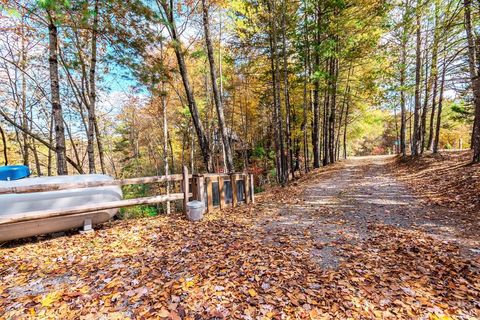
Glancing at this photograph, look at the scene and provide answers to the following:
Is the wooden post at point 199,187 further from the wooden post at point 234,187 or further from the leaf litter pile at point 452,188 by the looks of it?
the leaf litter pile at point 452,188

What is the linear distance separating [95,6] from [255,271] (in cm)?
826

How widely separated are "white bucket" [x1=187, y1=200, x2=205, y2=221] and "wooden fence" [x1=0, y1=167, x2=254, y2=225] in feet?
0.92

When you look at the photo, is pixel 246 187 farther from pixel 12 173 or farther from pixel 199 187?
pixel 12 173

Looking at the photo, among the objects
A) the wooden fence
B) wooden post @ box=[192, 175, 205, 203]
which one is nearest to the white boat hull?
the wooden fence

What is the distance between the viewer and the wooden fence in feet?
13.5

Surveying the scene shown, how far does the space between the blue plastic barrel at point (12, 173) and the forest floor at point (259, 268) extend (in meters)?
1.39

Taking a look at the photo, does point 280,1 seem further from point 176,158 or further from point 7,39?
point 176,158

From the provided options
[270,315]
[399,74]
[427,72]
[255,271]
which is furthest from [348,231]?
[427,72]

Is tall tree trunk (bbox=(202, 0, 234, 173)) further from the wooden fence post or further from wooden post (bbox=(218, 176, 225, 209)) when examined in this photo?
wooden post (bbox=(218, 176, 225, 209))

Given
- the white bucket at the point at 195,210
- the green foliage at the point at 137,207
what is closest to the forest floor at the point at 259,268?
the white bucket at the point at 195,210

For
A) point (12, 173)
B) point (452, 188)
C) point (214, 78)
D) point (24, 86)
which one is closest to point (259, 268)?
point (12, 173)

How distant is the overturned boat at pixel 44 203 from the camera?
404cm

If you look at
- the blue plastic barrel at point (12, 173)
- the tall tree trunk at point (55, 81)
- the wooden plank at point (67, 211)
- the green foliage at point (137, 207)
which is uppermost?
the tall tree trunk at point (55, 81)

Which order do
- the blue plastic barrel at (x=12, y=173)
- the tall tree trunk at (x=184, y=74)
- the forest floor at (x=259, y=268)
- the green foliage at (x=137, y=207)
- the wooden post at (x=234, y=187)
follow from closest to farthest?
the forest floor at (x=259, y=268)
the blue plastic barrel at (x=12, y=173)
the wooden post at (x=234, y=187)
the tall tree trunk at (x=184, y=74)
the green foliage at (x=137, y=207)
